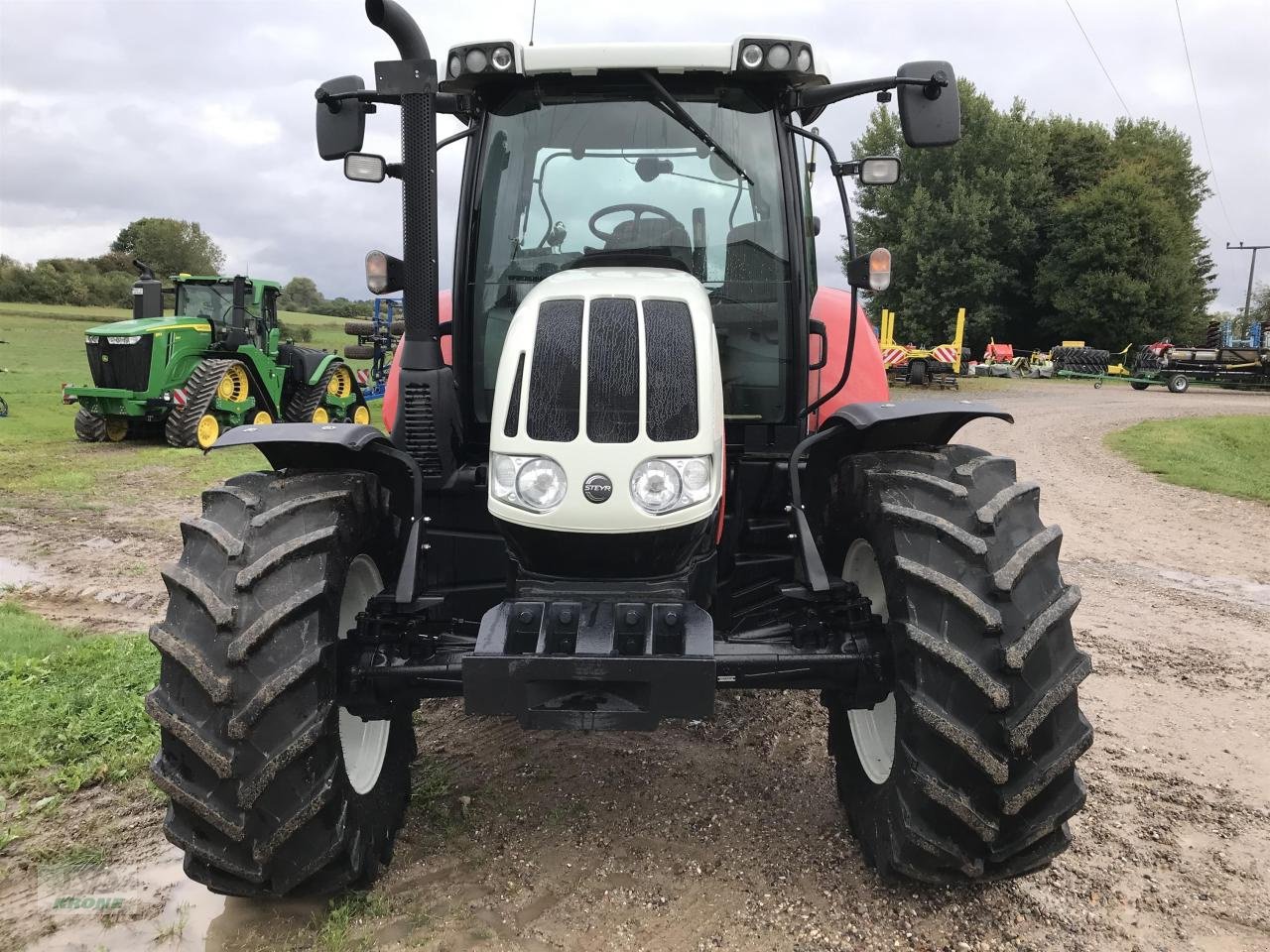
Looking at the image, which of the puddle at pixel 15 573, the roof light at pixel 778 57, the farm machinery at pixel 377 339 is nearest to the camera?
the roof light at pixel 778 57

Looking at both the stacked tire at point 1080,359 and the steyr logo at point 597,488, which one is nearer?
the steyr logo at point 597,488

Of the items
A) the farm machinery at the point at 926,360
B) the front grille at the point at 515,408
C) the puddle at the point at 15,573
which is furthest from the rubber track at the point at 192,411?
the farm machinery at the point at 926,360

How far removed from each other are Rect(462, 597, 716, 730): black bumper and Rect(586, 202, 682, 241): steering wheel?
1.59m

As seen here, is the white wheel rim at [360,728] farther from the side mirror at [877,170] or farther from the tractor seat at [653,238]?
the side mirror at [877,170]

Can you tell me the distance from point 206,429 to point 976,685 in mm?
12915

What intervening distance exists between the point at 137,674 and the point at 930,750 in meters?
3.67

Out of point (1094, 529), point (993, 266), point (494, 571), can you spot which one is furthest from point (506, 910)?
point (993, 266)

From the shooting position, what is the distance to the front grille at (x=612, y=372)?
2.63 metres

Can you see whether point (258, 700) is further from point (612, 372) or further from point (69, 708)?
point (69, 708)

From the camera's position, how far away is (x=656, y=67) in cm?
330

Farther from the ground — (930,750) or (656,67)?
(656,67)

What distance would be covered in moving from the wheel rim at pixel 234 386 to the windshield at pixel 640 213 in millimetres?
11279

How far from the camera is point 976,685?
2.45 metres

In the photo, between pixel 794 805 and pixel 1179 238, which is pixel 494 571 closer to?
pixel 794 805
